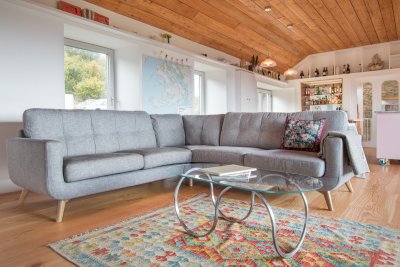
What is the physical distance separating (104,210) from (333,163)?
1.93 meters

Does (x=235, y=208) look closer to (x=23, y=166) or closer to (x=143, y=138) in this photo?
(x=143, y=138)

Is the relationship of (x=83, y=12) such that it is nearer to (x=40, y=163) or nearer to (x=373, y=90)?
(x=40, y=163)

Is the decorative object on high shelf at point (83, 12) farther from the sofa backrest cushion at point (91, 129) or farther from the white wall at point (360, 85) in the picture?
the white wall at point (360, 85)

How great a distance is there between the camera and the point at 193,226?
2002 millimetres

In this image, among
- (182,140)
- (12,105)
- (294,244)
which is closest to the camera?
(294,244)

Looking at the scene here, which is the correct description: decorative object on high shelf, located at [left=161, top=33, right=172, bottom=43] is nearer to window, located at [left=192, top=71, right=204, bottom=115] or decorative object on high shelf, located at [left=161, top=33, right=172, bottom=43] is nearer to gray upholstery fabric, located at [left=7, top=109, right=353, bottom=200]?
window, located at [left=192, top=71, right=204, bottom=115]

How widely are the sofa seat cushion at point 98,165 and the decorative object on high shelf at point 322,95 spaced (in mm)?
7494

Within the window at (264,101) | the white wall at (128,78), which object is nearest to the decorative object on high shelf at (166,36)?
the white wall at (128,78)

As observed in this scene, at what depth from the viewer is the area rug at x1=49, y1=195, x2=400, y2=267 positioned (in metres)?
1.51

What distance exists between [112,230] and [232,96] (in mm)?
5102

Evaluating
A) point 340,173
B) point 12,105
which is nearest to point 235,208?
point 340,173

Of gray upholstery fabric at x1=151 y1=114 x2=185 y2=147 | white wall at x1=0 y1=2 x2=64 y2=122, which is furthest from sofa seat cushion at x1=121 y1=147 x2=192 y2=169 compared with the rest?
white wall at x1=0 y1=2 x2=64 y2=122

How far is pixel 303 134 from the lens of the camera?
298 cm

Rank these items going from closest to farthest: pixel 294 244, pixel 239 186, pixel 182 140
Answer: pixel 239 186 < pixel 294 244 < pixel 182 140
